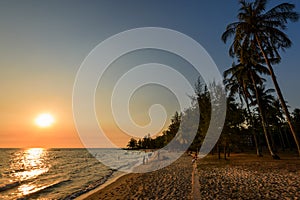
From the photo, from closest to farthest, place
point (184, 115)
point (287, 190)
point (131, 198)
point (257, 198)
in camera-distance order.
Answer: point (257, 198)
point (287, 190)
point (131, 198)
point (184, 115)

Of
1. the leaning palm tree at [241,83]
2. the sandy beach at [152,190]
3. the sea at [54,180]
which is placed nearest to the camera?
the sandy beach at [152,190]

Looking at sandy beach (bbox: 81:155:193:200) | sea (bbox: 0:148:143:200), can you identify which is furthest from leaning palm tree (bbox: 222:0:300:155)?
sea (bbox: 0:148:143:200)

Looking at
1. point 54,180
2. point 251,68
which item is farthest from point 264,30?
point 54,180

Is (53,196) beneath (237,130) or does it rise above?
beneath

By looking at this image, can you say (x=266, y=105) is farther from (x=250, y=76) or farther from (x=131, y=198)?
(x=131, y=198)

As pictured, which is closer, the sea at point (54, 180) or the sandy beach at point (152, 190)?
the sandy beach at point (152, 190)

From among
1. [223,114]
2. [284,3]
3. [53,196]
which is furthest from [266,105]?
[53,196]

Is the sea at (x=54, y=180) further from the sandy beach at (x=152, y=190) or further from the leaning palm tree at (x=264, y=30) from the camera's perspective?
the leaning palm tree at (x=264, y=30)

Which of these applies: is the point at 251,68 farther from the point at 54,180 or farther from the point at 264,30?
the point at 54,180

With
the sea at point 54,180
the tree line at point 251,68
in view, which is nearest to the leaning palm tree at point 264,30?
the tree line at point 251,68

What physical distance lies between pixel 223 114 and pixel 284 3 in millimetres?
13873

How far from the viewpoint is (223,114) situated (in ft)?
87.1

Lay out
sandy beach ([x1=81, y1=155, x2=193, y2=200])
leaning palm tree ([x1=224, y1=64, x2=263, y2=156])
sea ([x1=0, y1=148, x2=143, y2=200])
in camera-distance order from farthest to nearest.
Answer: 1. leaning palm tree ([x1=224, y1=64, x2=263, y2=156])
2. sea ([x1=0, y1=148, x2=143, y2=200])
3. sandy beach ([x1=81, y1=155, x2=193, y2=200])

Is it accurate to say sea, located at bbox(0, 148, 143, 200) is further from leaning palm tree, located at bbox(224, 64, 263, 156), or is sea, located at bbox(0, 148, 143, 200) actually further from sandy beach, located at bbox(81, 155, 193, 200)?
leaning palm tree, located at bbox(224, 64, 263, 156)
